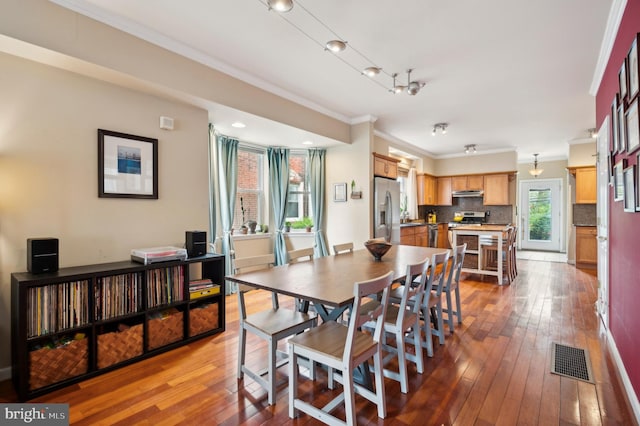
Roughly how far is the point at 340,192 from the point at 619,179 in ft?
11.8

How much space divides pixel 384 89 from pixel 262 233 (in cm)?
296

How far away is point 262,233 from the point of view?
5215mm

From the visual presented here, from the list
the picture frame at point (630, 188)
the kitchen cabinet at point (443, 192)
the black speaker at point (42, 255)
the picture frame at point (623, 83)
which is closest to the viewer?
the picture frame at point (630, 188)

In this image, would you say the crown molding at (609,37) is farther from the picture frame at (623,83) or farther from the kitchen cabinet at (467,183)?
the kitchen cabinet at (467,183)

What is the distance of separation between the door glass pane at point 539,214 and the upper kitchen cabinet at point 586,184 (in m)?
2.60

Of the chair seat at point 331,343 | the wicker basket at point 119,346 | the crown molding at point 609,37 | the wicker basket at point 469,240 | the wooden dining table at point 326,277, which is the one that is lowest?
the wicker basket at point 119,346

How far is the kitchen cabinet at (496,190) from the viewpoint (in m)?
7.58

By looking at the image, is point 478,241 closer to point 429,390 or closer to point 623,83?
point 623,83

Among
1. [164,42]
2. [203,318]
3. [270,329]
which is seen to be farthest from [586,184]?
[164,42]

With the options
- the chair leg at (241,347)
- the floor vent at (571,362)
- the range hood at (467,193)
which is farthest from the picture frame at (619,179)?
the range hood at (467,193)

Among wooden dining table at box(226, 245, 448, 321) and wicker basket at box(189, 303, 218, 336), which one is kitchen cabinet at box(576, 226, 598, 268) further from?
wicker basket at box(189, 303, 218, 336)

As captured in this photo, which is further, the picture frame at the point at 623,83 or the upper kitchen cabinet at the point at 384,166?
the upper kitchen cabinet at the point at 384,166

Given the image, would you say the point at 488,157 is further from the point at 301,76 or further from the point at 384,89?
the point at 301,76

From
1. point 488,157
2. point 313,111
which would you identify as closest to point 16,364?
point 313,111
